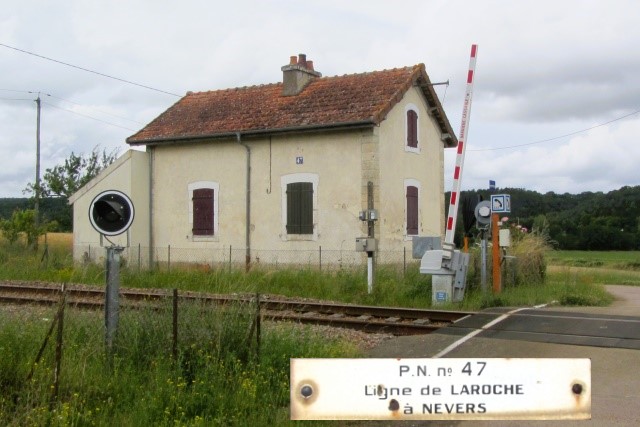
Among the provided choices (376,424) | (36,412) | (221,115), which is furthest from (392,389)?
(221,115)

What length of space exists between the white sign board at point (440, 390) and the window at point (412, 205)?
20.0 metres

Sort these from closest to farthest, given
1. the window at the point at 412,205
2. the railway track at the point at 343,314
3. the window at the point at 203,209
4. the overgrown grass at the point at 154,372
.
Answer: the overgrown grass at the point at 154,372
the railway track at the point at 343,314
the window at the point at 412,205
the window at the point at 203,209

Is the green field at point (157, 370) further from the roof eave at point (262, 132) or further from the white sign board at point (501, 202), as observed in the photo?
the roof eave at point (262, 132)

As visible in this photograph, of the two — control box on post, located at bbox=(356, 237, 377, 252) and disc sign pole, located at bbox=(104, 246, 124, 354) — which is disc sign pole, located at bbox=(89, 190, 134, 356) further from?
control box on post, located at bbox=(356, 237, 377, 252)

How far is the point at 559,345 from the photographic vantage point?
9641 millimetres

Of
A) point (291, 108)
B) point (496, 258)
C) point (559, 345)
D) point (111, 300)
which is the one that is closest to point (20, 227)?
point (291, 108)

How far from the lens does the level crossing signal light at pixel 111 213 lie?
7.78m

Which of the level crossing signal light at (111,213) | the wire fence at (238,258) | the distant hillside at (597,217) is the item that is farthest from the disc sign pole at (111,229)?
the distant hillside at (597,217)

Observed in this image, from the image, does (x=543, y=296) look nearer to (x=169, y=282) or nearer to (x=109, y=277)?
(x=169, y=282)

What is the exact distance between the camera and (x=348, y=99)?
2220cm

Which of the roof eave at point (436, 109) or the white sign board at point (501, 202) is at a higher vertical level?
the roof eave at point (436, 109)

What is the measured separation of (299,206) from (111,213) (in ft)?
47.6

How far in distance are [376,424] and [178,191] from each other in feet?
63.2

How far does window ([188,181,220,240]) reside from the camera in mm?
23781
